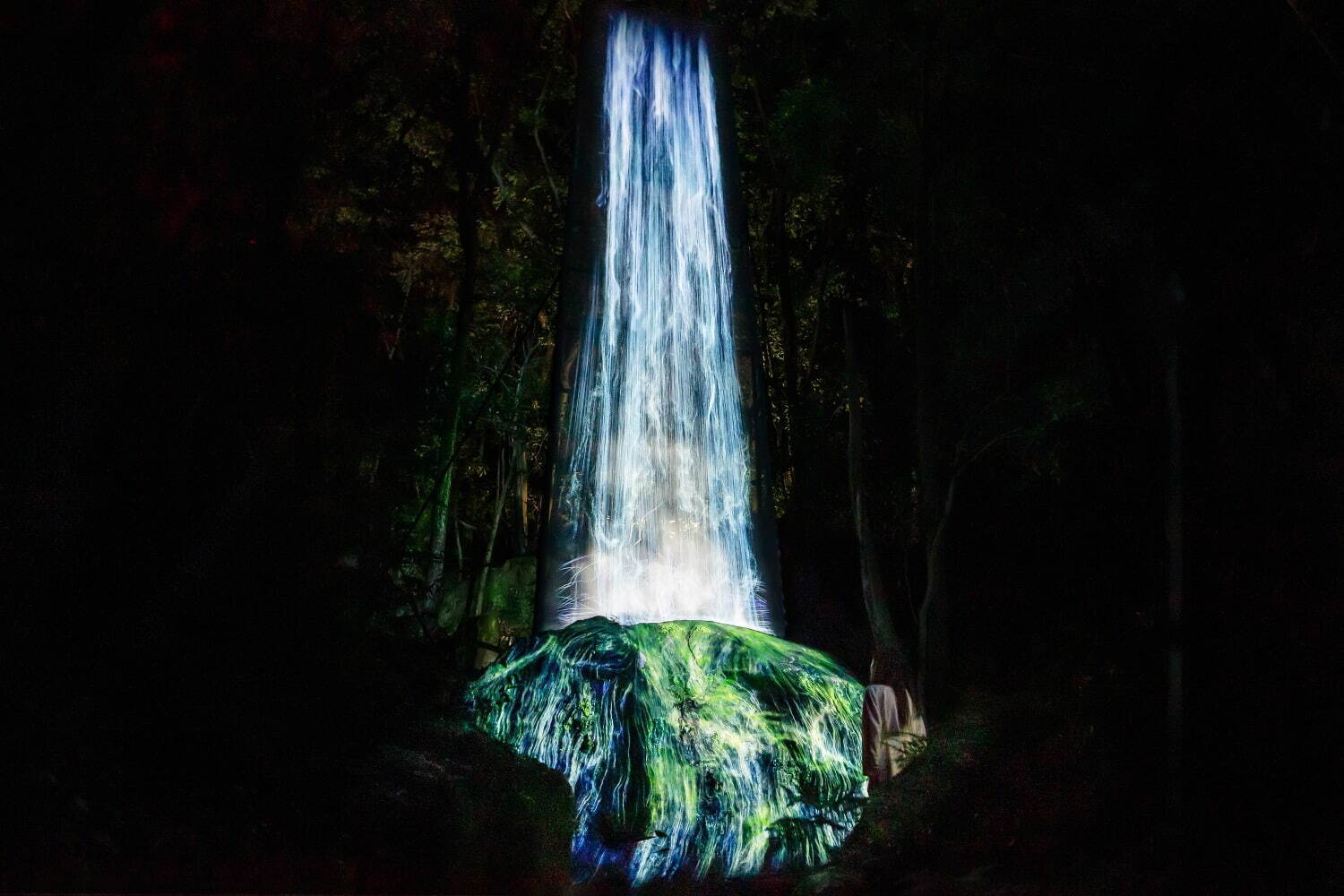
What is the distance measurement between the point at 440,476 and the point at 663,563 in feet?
15.5

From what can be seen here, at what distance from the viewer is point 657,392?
48.7 feet

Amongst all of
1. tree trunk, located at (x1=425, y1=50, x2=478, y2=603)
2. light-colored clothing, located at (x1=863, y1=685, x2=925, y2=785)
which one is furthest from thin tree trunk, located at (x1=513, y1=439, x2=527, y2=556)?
light-colored clothing, located at (x1=863, y1=685, x2=925, y2=785)

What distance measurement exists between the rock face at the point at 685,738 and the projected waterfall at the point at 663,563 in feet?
0.06

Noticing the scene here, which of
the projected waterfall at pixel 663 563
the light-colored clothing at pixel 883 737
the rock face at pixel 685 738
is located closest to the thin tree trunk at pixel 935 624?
the projected waterfall at pixel 663 563

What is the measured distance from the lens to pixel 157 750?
857cm

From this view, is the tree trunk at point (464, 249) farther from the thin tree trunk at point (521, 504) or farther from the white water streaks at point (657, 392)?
the thin tree trunk at point (521, 504)

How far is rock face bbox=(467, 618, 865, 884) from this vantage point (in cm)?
1187

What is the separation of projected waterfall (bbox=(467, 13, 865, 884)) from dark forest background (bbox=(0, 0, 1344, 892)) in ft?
3.44

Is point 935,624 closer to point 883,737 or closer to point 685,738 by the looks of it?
point 883,737

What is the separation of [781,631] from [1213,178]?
23.0 feet

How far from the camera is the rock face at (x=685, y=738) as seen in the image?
467 inches

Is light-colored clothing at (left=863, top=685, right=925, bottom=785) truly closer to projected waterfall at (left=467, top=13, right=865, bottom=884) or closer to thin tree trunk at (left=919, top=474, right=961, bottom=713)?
projected waterfall at (left=467, top=13, right=865, bottom=884)

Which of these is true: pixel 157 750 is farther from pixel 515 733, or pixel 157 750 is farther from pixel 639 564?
pixel 639 564

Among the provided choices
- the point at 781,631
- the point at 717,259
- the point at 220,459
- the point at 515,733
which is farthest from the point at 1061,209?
the point at 220,459
